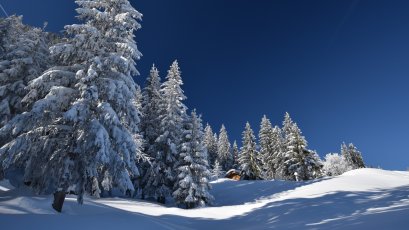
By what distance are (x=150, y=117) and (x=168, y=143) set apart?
5.76 meters

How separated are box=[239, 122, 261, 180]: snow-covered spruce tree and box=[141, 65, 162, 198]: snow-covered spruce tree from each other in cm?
2558

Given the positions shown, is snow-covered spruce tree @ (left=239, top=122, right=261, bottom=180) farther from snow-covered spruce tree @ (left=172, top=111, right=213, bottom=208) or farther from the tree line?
the tree line

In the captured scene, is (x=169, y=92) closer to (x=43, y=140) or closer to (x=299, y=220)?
(x=43, y=140)

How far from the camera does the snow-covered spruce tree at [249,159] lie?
54438 mm

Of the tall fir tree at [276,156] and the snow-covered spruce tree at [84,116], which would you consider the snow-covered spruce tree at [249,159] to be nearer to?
the tall fir tree at [276,156]

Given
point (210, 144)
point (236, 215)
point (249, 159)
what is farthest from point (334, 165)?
point (236, 215)

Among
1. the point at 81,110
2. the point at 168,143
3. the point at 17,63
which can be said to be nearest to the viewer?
the point at 81,110

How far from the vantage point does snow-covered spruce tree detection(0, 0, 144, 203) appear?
13602 mm

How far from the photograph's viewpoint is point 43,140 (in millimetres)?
13836

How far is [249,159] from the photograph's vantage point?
54.9m

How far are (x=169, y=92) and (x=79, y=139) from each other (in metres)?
18.9

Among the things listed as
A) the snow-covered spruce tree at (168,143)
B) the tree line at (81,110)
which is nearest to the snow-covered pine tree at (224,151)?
the snow-covered spruce tree at (168,143)

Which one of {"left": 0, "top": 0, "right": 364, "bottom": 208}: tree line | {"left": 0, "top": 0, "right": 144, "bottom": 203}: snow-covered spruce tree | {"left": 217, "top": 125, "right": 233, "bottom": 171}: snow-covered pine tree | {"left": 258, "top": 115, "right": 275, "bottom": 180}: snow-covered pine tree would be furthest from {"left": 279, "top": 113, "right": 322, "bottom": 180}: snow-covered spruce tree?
Answer: {"left": 0, "top": 0, "right": 144, "bottom": 203}: snow-covered spruce tree

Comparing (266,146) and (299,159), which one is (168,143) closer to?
(299,159)
